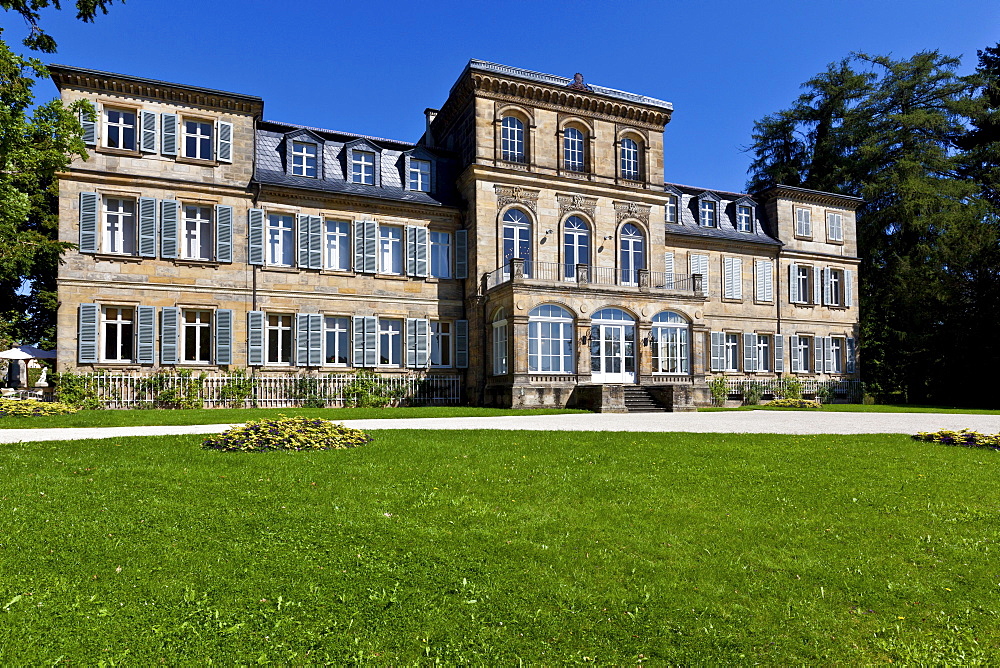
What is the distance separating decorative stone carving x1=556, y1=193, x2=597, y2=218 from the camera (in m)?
27.1

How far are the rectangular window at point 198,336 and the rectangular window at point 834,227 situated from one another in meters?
29.3

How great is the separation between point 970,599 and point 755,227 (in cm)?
3163

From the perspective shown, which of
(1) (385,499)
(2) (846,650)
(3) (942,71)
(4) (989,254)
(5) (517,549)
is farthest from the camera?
(3) (942,71)

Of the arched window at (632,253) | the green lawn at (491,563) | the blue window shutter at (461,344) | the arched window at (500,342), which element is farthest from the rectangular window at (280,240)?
the green lawn at (491,563)

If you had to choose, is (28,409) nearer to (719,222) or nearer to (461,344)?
(461,344)

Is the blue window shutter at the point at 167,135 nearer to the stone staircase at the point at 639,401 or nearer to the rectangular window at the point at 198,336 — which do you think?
the rectangular window at the point at 198,336

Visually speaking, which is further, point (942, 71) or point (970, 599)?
point (942, 71)

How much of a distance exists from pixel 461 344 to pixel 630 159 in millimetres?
10537

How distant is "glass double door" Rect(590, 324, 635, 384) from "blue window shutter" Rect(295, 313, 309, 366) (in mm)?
10043

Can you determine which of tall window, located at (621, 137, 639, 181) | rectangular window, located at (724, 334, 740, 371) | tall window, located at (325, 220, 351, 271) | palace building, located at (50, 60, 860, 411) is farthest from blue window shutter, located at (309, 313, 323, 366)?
rectangular window, located at (724, 334, 740, 371)

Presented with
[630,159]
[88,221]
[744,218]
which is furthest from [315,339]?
[744,218]

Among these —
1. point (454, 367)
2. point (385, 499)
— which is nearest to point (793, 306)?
point (454, 367)

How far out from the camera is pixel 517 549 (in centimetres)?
557

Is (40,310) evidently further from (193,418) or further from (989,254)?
(989,254)
